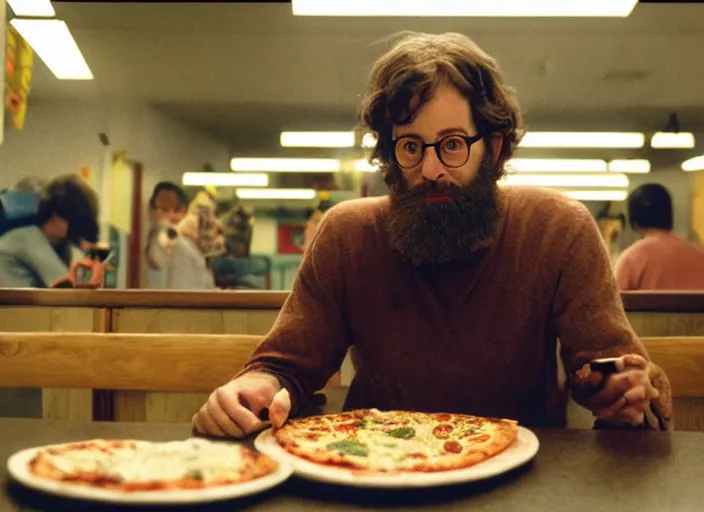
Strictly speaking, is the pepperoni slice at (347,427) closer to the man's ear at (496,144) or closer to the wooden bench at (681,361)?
the man's ear at (496,144)

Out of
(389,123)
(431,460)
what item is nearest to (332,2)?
(389,123)

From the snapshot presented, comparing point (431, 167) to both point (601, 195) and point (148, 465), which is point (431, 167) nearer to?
point (148, 465)

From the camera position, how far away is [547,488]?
32.9 inches

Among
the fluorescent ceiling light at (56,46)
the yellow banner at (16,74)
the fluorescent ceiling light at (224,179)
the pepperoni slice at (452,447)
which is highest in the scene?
the fluorescent ceiling light at (56,46)

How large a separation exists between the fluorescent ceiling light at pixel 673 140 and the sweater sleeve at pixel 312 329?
22.1ft

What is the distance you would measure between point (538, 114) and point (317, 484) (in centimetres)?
688

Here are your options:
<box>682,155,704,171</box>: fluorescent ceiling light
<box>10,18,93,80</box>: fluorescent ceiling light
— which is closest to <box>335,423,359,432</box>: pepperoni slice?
<box>10,18,93,80</box>: fluorescent ceiling light

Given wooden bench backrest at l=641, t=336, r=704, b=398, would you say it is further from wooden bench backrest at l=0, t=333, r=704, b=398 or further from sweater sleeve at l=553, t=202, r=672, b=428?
sweater sleeve at l=553, t=202, r=672, b=428

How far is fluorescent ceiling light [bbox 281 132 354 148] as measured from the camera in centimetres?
745

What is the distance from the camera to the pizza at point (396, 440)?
87cm

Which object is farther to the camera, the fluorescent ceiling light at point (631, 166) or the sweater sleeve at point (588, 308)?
the fluorescent ceiling light at point (631, 166)

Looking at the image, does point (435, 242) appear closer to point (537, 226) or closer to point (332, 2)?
point (537, 226)

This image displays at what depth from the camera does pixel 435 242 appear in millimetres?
1560

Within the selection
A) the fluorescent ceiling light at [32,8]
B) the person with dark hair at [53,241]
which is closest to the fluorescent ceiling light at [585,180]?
the fluorescent ceiling light at [32,8]
